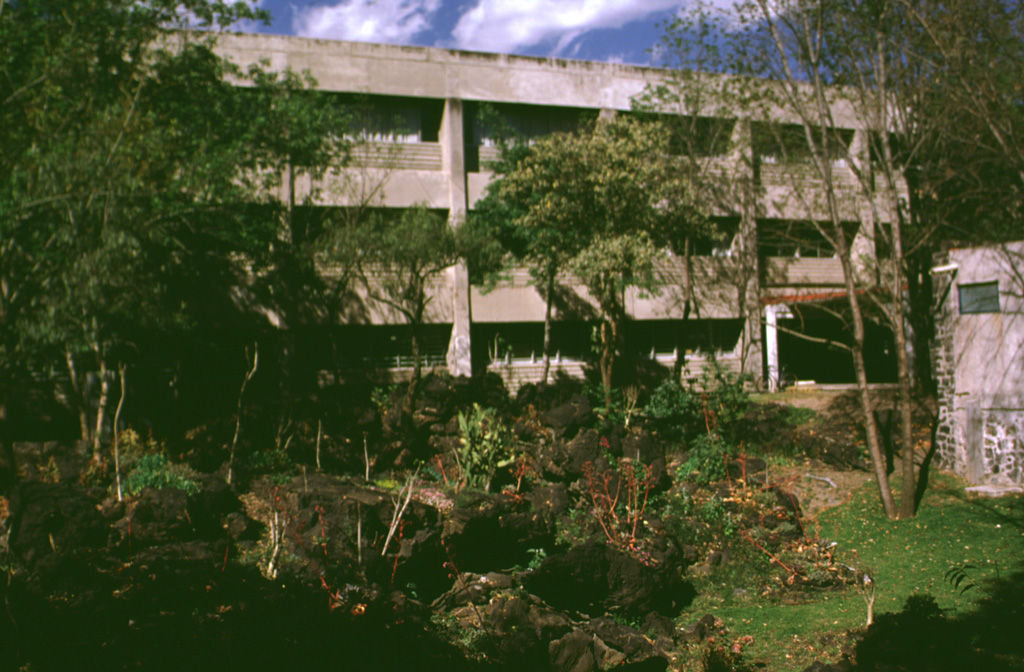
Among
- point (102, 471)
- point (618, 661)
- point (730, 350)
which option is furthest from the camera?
point (730, 350)

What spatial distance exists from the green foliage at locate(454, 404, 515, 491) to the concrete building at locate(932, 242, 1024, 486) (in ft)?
32.3

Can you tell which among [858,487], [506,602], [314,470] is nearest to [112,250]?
[314,470]

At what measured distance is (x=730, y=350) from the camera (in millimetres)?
26094

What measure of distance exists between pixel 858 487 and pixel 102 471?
51.7 ft

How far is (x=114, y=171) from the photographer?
971 centimetres

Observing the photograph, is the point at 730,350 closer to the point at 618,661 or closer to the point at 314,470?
the point at 314,470

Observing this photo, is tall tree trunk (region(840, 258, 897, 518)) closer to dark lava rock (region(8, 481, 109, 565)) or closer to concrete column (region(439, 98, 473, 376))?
concrete column (region(439, 98, 473, 376))

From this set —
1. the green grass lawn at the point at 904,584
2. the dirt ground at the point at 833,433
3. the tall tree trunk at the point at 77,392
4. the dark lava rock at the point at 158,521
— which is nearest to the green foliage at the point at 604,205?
the dirt ground at the point at 833,433

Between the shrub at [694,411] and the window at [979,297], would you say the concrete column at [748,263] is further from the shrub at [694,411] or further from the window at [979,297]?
the window at [979,297]

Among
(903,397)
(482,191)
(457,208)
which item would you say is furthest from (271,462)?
(903,397)

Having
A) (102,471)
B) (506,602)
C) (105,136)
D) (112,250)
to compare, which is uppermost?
(105,136)

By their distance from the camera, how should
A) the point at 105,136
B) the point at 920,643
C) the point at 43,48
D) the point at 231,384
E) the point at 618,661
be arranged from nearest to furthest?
the point at 920,643 < the point at 618,661 < the point at 105,136 < the point at 43,48 < the point at 231,384

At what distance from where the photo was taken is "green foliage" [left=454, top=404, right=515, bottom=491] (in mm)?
13859

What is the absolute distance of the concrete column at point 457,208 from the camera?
2270 cm
